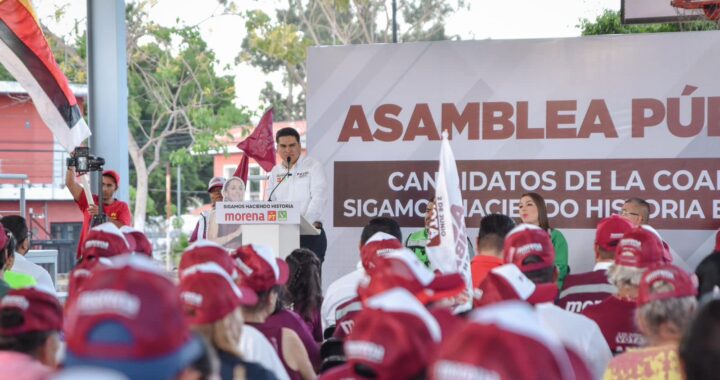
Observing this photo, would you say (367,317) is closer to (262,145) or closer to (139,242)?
(139,242)

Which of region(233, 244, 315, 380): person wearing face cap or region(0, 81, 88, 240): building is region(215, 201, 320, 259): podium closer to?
region(233, 244, 315, 380): person wearing face cap

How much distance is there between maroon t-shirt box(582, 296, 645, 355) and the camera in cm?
390

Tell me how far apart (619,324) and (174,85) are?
16.2 m

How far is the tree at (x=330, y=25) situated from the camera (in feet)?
63.6

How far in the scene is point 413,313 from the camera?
75.4 inches

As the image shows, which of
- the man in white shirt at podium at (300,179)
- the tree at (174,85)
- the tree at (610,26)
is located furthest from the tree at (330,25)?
the man in white shirt at podium at (300,179)

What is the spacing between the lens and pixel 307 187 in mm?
7770

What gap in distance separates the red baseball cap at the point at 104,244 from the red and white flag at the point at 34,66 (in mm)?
3587

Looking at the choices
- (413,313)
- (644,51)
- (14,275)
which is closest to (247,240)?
(14,275)

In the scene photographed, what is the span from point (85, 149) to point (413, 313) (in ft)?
19.8

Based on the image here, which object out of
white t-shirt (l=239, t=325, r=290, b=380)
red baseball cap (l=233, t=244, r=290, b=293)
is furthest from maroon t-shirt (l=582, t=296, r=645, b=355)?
white t-shirt (l=239, t=325, r=290, b=380)

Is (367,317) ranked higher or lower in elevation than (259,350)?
higher

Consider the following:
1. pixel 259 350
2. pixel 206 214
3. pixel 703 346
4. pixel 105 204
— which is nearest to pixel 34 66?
pixel 105 204

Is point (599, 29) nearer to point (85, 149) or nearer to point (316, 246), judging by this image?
point (316, 246)
